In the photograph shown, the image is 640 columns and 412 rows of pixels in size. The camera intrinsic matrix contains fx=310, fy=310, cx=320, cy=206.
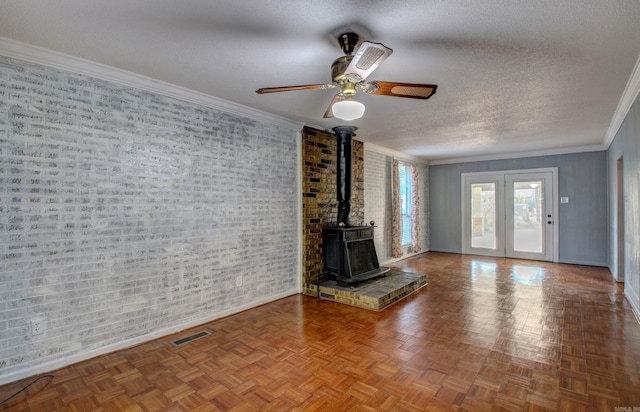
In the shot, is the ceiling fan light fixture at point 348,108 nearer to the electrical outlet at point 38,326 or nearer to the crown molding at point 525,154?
the electrical outlet at point 38,326

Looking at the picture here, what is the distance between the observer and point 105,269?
2576mm

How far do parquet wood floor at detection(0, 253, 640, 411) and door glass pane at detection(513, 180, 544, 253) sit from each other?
118 inches

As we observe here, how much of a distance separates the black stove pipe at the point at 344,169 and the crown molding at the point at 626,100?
288 cm

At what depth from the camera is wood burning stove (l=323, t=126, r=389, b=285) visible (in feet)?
13.9

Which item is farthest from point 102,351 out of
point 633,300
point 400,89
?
point 633,300

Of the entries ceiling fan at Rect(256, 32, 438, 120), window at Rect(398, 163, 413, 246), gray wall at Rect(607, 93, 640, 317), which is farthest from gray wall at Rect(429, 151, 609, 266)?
ceiling fan at Rect(256, 32, 438, 120)

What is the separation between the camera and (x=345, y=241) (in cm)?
424

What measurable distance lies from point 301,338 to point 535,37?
296 centimetres

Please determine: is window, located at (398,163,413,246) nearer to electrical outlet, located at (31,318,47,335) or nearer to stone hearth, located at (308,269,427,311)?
stone hearth, located at (308,269,427,311)

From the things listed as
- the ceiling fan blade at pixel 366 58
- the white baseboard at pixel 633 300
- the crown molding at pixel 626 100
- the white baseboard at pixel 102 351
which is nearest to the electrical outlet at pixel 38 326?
the white baseboard at pixel 102 351

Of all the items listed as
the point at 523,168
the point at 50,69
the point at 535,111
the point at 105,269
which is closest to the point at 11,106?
the point at 50,69

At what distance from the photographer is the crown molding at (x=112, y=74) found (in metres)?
2.20

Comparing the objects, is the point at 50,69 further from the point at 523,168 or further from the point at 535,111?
the point at 523,168

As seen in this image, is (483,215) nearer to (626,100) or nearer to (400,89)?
(626,100)
